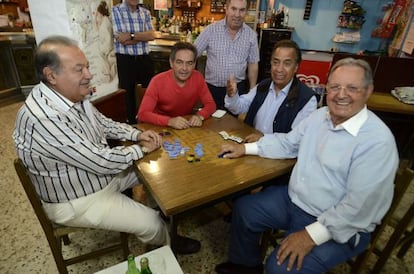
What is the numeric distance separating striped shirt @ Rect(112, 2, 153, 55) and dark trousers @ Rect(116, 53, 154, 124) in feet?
0.25

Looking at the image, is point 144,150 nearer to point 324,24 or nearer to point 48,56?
point 48,56

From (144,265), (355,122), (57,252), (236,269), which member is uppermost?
(355,122)

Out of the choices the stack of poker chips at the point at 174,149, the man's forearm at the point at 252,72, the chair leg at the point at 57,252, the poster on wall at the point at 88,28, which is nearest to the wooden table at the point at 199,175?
the stack of poker chips at the point at 174,149

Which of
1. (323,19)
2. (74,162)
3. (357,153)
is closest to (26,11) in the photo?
(74,162)

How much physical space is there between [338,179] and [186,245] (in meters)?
1.12

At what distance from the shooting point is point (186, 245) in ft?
5.99

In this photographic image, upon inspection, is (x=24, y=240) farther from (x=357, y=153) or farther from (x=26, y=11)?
(x=26, y=11)

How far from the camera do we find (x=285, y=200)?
1.53 m

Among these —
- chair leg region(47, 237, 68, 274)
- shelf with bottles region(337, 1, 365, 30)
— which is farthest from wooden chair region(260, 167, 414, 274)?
shelf with bottles region(337, 1, 365, 30)

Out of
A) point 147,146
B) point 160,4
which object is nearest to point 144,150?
point 147,146

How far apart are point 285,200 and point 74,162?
1.18m

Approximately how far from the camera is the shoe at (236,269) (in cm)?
158

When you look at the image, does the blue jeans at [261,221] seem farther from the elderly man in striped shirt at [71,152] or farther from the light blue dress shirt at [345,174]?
the elderly man in striped shirt at [71,152]

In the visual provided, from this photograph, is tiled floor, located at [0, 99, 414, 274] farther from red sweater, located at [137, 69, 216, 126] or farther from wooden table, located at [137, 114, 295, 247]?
red sweater, located at [137, 69, 216, 126]
